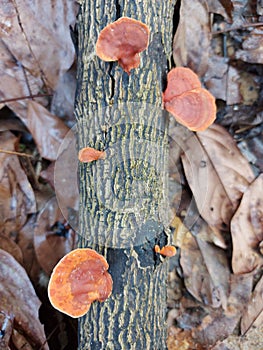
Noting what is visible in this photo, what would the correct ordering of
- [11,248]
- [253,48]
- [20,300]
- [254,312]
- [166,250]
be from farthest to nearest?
[253,48], [254,312], [11,248], [20,300], [166,250]

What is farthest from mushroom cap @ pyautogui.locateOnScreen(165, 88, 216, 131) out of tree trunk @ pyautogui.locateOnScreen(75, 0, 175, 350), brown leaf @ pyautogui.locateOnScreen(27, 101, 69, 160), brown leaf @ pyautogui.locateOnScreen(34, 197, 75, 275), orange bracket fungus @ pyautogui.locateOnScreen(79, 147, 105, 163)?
brown leaf @ pyautogui.locateOnScreen(34, 197, 75, 275)

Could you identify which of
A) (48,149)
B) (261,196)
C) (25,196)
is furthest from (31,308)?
(261,196)

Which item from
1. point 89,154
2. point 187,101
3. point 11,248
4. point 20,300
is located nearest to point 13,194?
point 11,248

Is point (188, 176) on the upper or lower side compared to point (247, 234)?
upper

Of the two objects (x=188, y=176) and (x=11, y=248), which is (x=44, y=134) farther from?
(x=188, y=176)

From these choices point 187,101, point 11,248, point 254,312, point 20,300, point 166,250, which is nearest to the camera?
point 166,250

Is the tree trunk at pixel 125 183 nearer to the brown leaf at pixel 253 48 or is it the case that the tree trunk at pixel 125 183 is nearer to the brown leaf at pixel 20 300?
the brown leaf at pixel 20 300

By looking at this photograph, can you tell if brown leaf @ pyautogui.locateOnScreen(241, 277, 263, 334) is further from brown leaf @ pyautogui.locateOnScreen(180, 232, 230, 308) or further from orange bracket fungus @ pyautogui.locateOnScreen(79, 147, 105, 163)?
orange bracket fungus @ pyautogui.locateOnScreen(79, 147, 105, 163)
